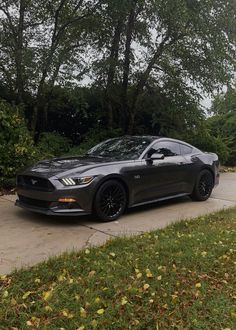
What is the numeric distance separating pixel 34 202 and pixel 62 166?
2.26ft

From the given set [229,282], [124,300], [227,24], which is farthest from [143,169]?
[227,24]

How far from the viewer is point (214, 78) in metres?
11.6

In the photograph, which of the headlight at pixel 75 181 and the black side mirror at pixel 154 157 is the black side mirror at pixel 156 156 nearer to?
the black side mirror at pixel 154 157

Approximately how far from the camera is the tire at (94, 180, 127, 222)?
5949mm

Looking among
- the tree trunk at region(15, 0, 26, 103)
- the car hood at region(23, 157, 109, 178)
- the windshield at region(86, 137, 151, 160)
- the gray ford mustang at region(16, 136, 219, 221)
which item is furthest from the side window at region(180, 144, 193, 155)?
the tree trunk at region(15, 0, 26, 103)

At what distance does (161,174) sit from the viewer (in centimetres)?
696

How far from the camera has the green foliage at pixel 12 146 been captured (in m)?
8.51

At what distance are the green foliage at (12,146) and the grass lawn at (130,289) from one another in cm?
434

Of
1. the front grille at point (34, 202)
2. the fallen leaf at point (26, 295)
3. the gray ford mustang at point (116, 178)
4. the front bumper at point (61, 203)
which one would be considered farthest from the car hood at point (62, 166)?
the fallen leaf at point (26, 295)

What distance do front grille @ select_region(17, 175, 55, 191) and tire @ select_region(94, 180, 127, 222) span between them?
0.73 meters

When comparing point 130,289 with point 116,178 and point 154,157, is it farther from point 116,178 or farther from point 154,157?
point 154,157

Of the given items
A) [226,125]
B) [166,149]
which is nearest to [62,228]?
[166,149]

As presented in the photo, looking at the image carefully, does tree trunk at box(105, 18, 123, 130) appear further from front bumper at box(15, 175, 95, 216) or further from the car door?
front bumper at box(15, 175, 95, 216)

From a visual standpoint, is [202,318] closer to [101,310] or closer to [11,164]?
[101,310]
